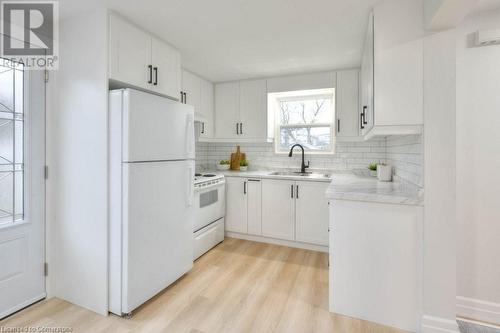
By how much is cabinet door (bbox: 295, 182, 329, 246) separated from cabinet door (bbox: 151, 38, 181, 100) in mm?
1851

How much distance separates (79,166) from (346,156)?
313 cm

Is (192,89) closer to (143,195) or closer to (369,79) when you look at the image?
Result: (143,195)

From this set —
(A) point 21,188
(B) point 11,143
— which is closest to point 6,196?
(A) point 21,188

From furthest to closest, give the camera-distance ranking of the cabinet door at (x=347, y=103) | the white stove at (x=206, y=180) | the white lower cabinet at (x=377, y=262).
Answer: the cabinet door at (x=347, y=103)
the white stove at (x=206, y=180)
the white lower cabinet at (x=377, y=262)

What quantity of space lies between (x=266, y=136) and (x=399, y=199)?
2221 millimetres

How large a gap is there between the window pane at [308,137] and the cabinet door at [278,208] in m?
0.88

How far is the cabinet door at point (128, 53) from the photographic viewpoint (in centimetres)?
189

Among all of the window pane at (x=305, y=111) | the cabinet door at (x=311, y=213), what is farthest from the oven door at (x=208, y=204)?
the window pane at (x=305, y=111)

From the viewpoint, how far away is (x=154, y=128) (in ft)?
6.64

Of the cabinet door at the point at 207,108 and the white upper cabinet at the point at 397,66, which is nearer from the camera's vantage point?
the white upper cabinet at the point at 397,66

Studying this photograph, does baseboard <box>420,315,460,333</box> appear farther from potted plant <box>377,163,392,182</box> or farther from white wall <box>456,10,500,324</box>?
potted plant <box>377,163,392,182</box>

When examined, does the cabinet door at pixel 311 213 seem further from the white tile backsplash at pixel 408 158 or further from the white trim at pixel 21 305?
the white trim at pixel 21 305

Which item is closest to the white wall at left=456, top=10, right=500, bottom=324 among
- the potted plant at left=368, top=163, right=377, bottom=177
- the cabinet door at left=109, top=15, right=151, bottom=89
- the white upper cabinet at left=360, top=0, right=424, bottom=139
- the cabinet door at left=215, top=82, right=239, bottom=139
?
the white upper cabinet at left=360, top=0, right=424, bottom=139

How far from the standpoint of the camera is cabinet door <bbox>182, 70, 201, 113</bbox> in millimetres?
3291
